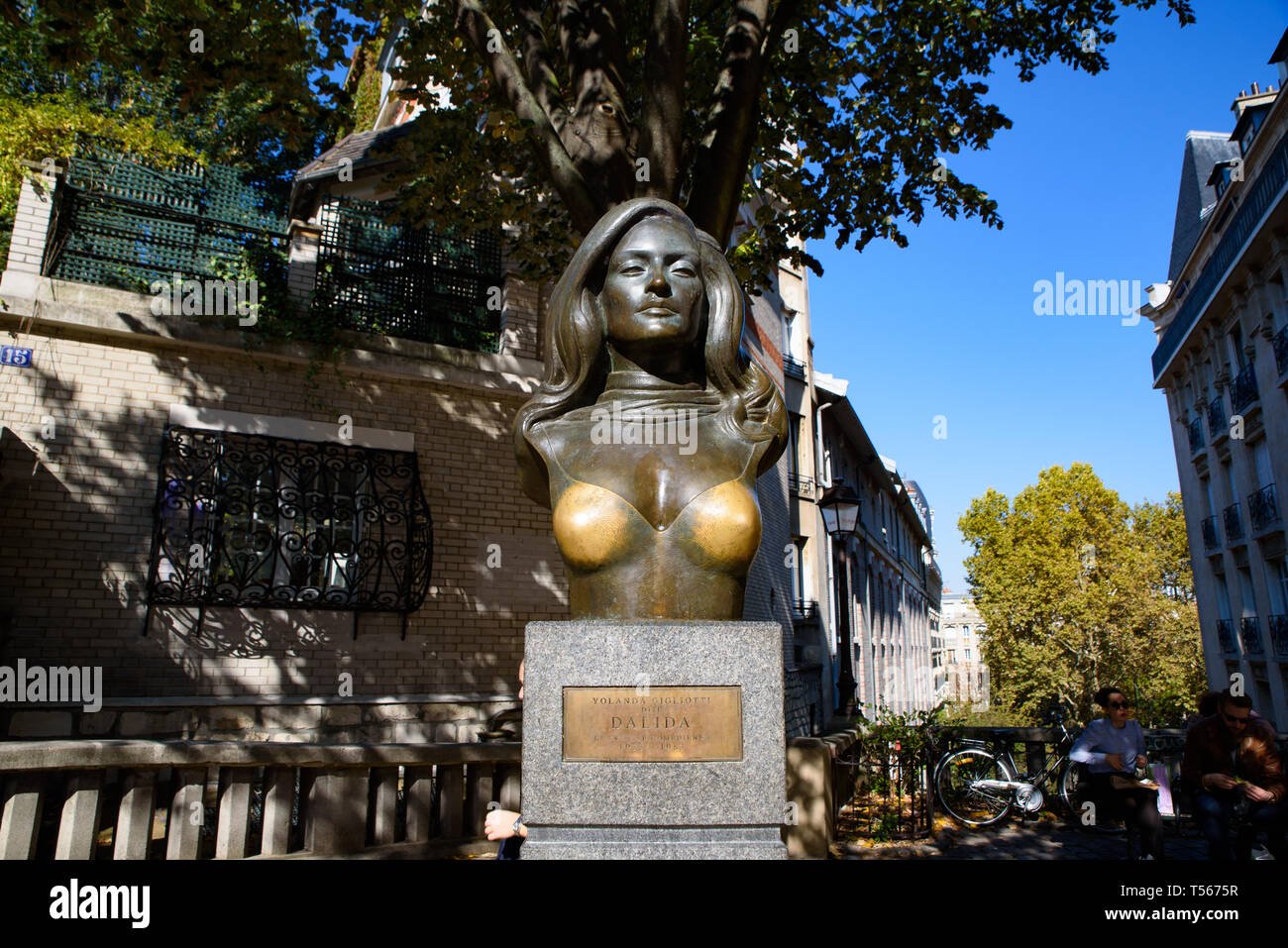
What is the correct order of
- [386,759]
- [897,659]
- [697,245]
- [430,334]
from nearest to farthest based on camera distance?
1. [697,245]
2. [386,759]
3. [430,334]
4. [897,659]

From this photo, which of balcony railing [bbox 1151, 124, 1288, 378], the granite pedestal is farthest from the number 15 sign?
balcony railing [bbox 1151, 124, 1288, 378]

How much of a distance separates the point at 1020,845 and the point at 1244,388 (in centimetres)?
2105

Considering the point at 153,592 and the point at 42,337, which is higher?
the point at 42,337

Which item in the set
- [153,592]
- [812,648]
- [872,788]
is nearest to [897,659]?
[812,648]

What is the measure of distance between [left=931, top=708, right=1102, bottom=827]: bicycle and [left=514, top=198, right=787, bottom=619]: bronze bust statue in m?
6.41

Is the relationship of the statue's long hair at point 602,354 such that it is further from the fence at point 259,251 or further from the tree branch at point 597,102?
the fence at point 259,251

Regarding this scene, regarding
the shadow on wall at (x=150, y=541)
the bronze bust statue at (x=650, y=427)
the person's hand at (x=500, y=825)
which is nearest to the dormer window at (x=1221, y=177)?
the shadow on wall at (x=150, y=541)

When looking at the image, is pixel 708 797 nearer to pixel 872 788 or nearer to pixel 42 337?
pixel 872 788

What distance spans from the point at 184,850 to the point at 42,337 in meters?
6.74

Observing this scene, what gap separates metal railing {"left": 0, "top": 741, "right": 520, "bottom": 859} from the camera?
4.29 meters

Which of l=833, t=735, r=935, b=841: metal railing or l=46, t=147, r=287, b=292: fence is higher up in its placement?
l=46, t=147, r=287, b=292: fence

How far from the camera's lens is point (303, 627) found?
9430 millimetres

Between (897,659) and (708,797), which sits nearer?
(708,797)

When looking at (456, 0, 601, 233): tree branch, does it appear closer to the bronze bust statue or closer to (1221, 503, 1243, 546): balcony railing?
the bronze bust statue
